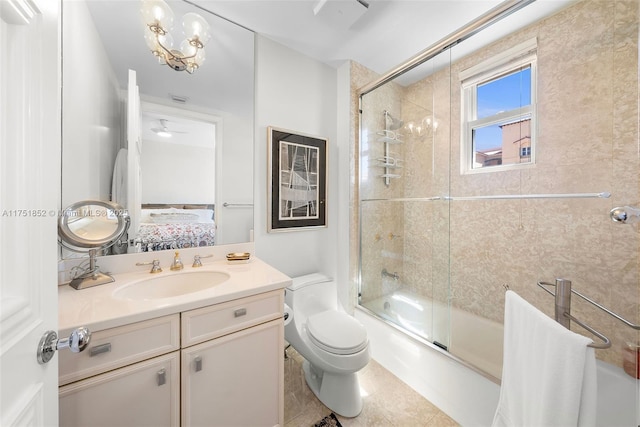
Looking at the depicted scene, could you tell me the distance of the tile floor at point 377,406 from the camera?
4.34 ft

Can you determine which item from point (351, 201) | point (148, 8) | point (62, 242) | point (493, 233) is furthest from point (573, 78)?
point (62, 242)

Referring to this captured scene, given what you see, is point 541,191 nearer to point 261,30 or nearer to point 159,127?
point 261,30

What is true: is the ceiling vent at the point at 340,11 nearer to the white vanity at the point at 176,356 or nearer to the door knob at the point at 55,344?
the white vanity at the point at 176,356

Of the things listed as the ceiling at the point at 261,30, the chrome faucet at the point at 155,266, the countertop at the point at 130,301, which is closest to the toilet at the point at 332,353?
the countertop at the point at 130,301

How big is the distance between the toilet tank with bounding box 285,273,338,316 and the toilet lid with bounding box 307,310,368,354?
4.1 inches

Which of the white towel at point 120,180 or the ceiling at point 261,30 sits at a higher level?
the ceiling at point 261,30

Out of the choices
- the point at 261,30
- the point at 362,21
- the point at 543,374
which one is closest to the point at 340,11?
the point at 362,21

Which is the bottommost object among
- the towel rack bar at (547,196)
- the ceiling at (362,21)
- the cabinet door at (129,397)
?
the cabinet door at (129,397)

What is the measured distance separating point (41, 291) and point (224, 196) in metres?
1.08

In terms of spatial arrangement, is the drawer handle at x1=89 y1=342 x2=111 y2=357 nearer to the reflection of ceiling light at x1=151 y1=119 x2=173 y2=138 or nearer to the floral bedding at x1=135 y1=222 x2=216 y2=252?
the floral bedding at x1=135 y1=222 x2=216 y2=252

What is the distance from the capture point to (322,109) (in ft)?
6.66

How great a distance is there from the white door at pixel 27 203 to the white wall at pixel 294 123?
117 centimetres

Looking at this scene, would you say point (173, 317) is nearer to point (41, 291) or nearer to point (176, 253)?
point (41, 291)

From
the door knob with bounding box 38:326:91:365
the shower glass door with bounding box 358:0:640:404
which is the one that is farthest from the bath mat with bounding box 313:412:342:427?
the door knob with bounding box 38:326:91:365
